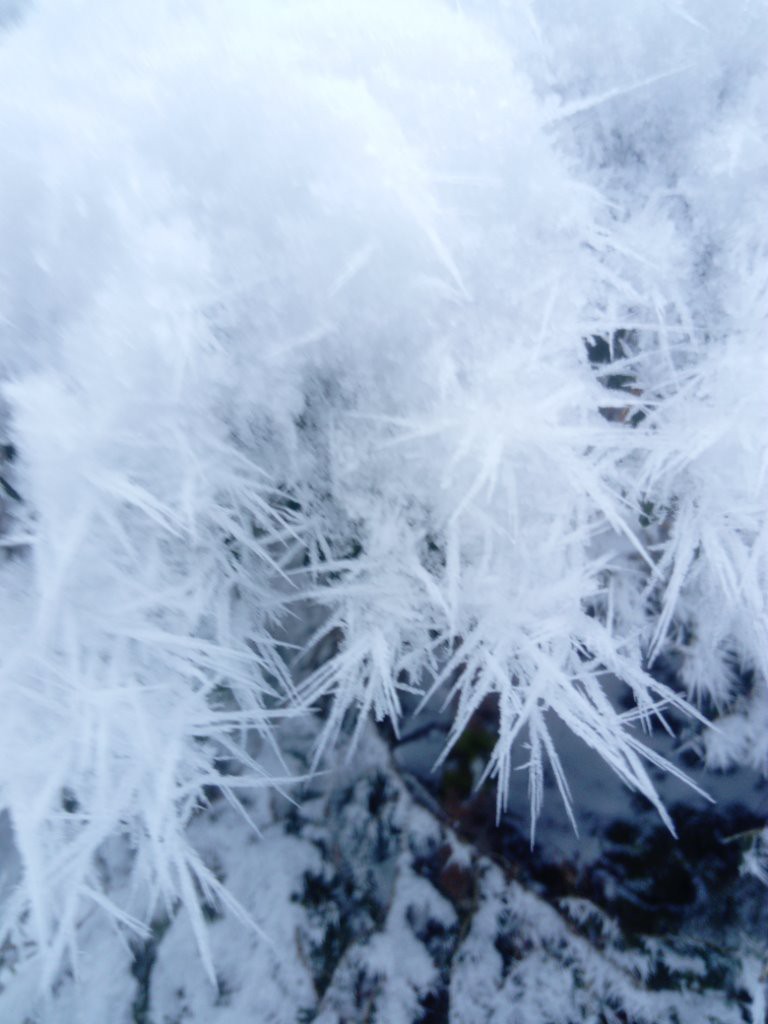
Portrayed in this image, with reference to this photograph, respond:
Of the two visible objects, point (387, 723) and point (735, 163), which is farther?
point (387, 723)

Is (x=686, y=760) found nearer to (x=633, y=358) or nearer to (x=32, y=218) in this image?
(x=633, y=358)

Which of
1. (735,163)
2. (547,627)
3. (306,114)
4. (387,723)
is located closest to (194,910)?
(387,723)

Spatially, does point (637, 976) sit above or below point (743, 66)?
below

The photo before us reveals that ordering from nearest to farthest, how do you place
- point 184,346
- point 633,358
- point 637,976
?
point 184,346
point 633,358
point 637,976

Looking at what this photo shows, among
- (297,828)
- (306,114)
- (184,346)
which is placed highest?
(306,114)

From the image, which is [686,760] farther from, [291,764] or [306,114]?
[306,114]

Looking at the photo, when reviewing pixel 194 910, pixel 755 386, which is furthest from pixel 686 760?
pixel 194 910

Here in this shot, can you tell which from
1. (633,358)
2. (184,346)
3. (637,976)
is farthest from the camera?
(637,976)
